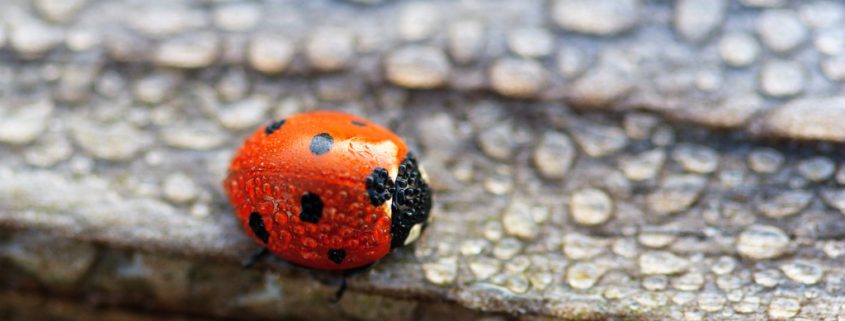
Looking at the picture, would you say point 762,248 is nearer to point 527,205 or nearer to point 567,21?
point 527,205

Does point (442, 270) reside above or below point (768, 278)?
below


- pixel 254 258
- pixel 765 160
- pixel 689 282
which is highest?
pixel 765 160

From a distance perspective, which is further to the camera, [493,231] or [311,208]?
[493,231]

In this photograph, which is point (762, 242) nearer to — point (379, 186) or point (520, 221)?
point (520, 221)

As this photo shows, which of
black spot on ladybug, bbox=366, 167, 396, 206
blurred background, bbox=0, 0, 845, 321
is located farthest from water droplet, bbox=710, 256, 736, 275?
black spot on ladybug, bbox=366, 167, 396, 206

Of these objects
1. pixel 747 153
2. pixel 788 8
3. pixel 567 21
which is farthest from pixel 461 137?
pixel 788 8

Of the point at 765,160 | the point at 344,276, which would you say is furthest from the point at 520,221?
the point at 765,160
